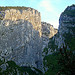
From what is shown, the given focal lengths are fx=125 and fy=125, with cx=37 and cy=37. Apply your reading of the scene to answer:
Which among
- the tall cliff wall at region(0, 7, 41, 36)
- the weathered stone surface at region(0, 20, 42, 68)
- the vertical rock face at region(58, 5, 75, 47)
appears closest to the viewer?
the vertical rock face at region(58, 5, 75, 47)

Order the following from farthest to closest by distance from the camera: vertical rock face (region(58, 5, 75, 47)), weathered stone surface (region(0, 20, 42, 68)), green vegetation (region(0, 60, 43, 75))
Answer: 1. weathered stone surface (region(0, 20, 42, 68))
2. green vegetation (region(0, 60, 43, 75))
3. vertical rock face (region(58, 5, 75, 47))

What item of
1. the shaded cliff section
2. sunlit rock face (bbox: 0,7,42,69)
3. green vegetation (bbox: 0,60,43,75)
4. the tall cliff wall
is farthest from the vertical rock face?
green vegetation (bbox: 0,60,43,75)

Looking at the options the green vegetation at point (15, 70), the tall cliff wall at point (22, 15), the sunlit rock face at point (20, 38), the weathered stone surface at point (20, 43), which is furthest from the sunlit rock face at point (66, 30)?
the tall cliff wall at point (22, 15)

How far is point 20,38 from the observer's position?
14475 cm

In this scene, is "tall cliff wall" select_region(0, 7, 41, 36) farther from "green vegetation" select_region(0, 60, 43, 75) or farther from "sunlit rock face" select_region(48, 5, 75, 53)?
"green vegetation" select_region(0, 60, 43, 75)

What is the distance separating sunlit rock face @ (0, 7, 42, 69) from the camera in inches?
5479

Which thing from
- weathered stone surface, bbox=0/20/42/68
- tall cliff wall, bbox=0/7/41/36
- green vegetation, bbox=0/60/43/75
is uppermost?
tall cliff wall, bbox=0/7/41/36

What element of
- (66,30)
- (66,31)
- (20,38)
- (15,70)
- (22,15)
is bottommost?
(15,70)

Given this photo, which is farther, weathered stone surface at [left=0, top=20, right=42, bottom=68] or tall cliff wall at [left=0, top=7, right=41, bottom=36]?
tall cliff wall at [left=0, top=7, right=41, bottom=36]

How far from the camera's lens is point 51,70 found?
97.1 meters

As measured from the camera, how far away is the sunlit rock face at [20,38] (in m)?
139

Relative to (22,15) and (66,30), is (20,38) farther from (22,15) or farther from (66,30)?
(66,30)

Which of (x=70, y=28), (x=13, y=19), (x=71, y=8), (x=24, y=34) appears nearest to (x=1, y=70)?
(x=24, y=34)

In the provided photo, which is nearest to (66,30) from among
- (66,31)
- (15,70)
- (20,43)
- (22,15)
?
(66,31)
